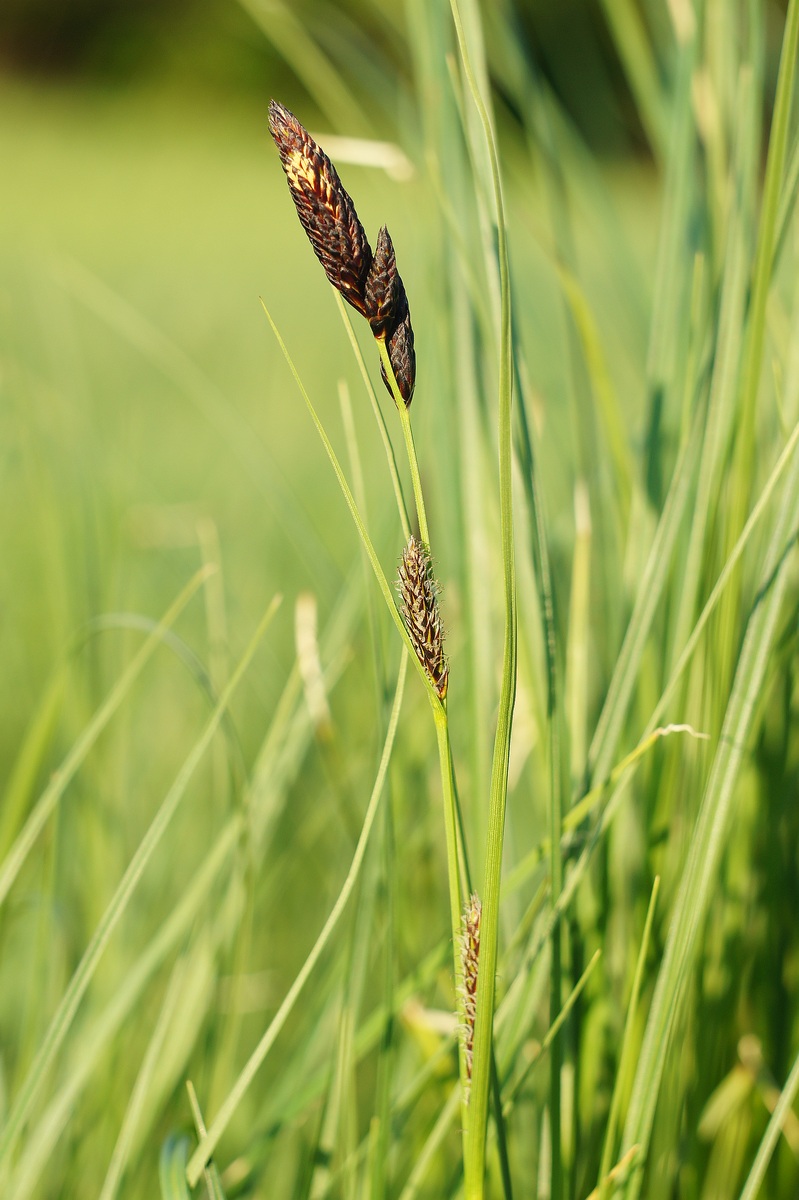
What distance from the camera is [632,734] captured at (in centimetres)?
27

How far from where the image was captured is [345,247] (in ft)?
0.44

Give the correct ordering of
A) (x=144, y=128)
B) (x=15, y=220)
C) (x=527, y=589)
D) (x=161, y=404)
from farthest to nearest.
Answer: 1. (x=144, y=128)
2. (x=15, y=220)
3. (x=161, y=404)
4. (x=527, y=589)

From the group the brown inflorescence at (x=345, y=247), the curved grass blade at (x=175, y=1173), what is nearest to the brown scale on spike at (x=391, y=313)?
the brown inflorescence at (x=345, y=247)

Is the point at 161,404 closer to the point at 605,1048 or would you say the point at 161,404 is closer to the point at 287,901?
the point at 287,901

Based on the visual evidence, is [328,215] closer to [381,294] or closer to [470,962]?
[381,294]

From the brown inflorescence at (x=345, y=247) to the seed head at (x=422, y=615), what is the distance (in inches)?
0.9

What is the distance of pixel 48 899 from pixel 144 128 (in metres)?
6.02

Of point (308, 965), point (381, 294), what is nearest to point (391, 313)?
point (381, 294)

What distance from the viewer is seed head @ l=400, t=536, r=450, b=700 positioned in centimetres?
14

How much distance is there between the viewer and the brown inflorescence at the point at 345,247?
5.3 inches

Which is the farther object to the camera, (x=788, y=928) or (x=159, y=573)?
(x=159, y=573)

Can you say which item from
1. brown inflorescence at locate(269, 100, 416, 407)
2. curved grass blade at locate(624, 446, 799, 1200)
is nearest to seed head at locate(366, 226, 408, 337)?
brown inflorescence at locate(269, 100, 416, 407)

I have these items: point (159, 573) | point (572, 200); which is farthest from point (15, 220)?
point (572, 200)

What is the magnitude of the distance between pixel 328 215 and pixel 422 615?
6cm
